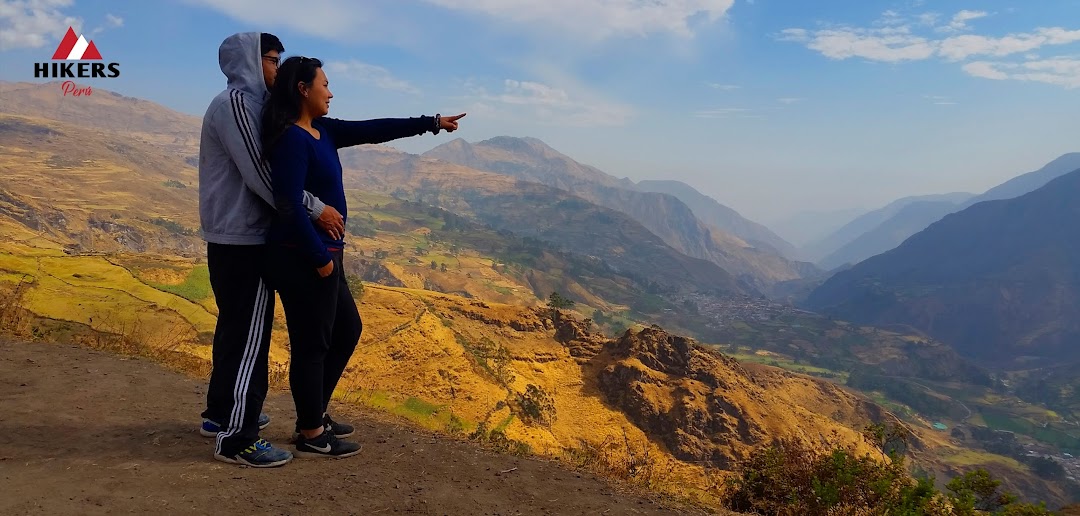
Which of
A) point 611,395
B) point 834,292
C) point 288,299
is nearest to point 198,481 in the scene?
point 288,299

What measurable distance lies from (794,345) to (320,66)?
122 m

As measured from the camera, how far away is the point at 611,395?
2100 centimetres

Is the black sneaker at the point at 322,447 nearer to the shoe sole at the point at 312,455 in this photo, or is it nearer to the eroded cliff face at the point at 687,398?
the shoe sole at the point at 312,455

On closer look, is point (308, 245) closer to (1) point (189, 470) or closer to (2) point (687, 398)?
(1) point (189, 470)

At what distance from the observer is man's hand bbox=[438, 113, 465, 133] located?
3.73m

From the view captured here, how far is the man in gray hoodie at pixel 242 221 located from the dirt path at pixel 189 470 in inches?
12.3

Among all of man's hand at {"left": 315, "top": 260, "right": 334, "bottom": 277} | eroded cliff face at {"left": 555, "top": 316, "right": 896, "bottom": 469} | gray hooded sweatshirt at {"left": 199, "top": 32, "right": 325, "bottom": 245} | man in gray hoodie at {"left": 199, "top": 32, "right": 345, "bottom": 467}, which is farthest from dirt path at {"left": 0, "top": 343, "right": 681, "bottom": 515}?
eroded cliff face at {"left": 555, "top": 316, "right": 896, "bottom": 469}

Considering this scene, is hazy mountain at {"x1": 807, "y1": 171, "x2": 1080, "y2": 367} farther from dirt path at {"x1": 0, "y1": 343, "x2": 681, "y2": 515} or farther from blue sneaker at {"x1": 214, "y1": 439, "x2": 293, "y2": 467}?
blue sneaker at {"x1": 214, "y1": 439, "x2": 293, "y2": 467}

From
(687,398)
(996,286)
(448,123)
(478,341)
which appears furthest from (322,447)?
(996,286)

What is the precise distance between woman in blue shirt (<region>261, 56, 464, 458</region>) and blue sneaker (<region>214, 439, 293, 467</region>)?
0.66ft

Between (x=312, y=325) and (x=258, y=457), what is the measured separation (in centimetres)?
85

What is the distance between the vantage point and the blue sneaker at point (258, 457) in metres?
3.07

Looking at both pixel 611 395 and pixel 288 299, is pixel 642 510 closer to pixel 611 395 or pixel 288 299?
pixel 288 299

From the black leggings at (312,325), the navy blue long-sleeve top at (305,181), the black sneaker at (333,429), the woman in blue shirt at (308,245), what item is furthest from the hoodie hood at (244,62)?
the black sneaker at (333,429)
